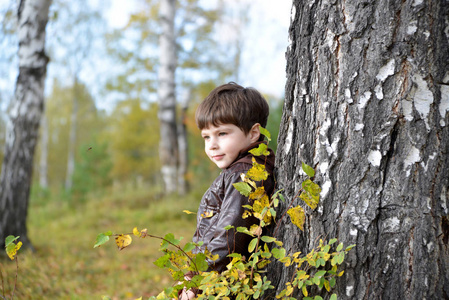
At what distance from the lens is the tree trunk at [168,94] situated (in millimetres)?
9227

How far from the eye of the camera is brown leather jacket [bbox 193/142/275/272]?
172 cm

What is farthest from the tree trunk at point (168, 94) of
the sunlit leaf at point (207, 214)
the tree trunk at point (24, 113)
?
the sunlit leaf at point (207, 214)

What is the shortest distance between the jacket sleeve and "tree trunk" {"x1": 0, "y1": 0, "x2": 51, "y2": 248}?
4260 millimetres

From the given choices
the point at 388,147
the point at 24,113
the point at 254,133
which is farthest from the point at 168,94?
the point at 388,147

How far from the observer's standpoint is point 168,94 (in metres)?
9.20

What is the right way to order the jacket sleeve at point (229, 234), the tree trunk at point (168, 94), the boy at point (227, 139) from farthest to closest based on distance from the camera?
the tree trunk at point (168, 94) < the boy at point (227, 139) < the jacket sleeve at point (229, 234)

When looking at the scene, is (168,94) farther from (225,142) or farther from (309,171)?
(309,171)

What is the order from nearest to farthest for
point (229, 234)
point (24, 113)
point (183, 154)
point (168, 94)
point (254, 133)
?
1. point (229, 234)
2. point (254, 133)
3. point (24, 113)
4. point (168, 94)
5. point (183, 154)

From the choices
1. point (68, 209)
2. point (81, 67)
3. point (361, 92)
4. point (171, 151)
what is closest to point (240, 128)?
point (361, 92)

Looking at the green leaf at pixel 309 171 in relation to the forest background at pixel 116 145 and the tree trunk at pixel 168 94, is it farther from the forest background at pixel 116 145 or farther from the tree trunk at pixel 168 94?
the tree trunk at pixel 168 94

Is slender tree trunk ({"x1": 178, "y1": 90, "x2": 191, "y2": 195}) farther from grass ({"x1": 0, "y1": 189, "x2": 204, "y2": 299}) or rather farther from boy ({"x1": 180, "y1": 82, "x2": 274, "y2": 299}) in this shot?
boy ({"x1": 180, "y1": 82, "x2": 274, "y2": 299})

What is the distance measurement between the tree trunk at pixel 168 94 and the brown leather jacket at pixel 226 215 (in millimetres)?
7484

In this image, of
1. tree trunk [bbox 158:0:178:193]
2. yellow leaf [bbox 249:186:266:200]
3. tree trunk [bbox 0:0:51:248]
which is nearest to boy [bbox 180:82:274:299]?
yellow leaf [bbox 249:186:266:200]

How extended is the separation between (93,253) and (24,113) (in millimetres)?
2295
